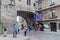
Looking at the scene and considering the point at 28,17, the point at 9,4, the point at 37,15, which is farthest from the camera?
the point at 28,17

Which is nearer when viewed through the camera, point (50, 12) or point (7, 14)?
point (7, 14)

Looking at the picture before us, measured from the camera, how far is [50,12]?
37281 mm

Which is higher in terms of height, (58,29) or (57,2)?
(57,2)

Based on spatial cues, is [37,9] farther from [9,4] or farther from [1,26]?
[1,26]

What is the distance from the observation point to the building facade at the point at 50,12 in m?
34.2

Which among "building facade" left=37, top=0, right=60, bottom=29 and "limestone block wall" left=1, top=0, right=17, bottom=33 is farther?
"building facade" left=37, top=0, right=60, bottom=29

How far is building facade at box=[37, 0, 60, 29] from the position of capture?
34216 millimetres

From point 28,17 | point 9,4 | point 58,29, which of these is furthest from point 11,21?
point 28,17

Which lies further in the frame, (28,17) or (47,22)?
(28,17)

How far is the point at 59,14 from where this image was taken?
34.1 meters

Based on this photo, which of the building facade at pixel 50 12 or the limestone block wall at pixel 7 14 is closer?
the limestone block wall at pixel 7 14

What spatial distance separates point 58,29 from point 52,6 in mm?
4936

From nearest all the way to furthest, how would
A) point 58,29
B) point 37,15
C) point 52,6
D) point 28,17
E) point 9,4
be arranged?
1. point 9,4
2. point 58,29
3. point 52,6
4. point 37,15
5. point 28,17

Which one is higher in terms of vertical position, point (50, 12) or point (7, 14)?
point (50, 12)
